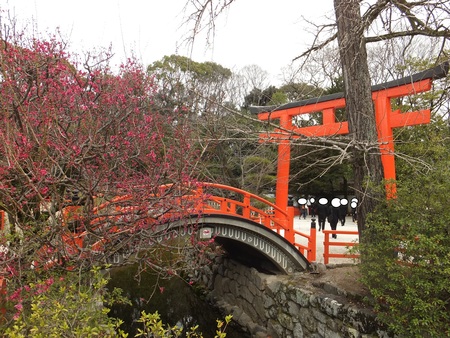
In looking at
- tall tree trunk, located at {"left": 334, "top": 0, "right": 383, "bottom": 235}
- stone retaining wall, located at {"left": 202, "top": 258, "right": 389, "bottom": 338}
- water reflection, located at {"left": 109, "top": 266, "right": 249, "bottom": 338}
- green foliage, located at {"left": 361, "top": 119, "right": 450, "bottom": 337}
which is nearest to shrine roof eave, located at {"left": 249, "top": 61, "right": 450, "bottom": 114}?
tall tree trunk, located at {"left": 334, "top": 0, "right": 383, "bottom": 235}

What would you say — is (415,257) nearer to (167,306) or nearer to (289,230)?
(289,230)

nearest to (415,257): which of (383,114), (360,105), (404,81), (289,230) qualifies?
(360,105)

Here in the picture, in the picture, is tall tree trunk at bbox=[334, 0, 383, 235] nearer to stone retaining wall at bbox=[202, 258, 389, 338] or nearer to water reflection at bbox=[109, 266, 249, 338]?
stone retaining wall at bbox=[202, 258, 389, 338]

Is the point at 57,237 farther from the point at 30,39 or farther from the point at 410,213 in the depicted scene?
the point at 410,213

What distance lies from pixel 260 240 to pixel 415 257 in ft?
11.4

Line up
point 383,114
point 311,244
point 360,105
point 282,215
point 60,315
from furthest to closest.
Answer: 1. point 282,215
2. point 311,244
3. point 383,114
4. point 360,105
5. point 60,315

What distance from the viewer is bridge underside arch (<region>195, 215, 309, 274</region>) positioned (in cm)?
655

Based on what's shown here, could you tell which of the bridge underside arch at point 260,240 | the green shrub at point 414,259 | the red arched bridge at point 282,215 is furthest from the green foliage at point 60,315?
the green shrub at point 414,259

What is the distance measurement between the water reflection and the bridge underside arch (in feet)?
5.60

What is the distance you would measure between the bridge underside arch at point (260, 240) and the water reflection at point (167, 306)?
1.71 meters

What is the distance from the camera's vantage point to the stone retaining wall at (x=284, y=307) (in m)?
4.97

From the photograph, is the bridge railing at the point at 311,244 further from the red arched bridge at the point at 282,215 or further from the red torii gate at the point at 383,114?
the red torii gate at the point at 383,114

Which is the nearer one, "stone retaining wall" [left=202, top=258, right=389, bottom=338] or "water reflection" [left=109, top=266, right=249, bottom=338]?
"stone retaining wall" [left=202, top=258, right=389, bottom=338]

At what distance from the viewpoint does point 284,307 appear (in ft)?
21.6
